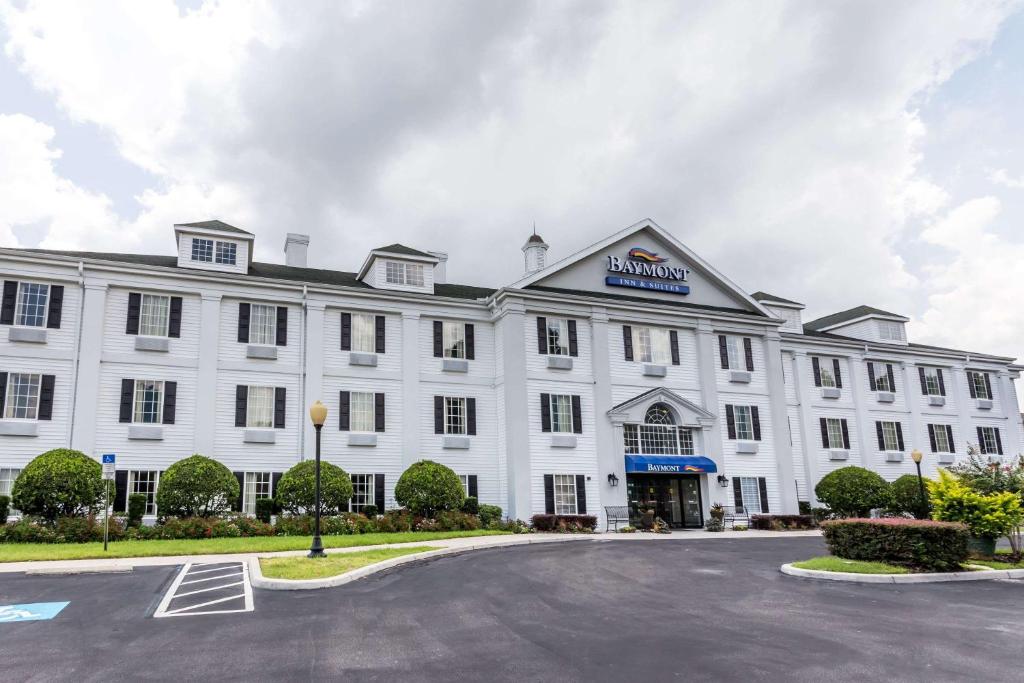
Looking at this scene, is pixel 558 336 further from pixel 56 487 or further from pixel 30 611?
pixel 30 611

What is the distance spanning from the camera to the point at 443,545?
2100 centimetres

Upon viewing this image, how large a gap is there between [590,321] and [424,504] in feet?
36.8

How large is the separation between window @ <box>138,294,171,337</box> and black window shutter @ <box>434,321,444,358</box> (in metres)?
10.2

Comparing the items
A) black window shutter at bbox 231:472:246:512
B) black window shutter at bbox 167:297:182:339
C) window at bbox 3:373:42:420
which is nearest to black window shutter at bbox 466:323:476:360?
black window shutter at bbox 231:472:246:512

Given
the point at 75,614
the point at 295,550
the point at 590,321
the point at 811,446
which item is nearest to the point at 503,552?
the point at 295,550

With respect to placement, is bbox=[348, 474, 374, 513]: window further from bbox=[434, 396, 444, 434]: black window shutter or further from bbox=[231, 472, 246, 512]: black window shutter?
bbox=[231, 472, 246, 512]: black window shutter

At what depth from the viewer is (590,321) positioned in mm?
32062

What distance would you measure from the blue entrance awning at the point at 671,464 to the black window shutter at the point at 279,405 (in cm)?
1423

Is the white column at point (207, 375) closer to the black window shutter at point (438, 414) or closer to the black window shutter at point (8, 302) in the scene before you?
the black window shutter at point (8, 302)

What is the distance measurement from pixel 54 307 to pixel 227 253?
6.29m

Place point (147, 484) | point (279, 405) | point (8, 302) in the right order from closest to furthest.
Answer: point (8, 302) → point (147, 484) → point (279, 405)

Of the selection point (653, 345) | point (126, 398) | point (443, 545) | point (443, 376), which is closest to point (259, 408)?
point (126, 398)

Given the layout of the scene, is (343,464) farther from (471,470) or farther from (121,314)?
(121,314)

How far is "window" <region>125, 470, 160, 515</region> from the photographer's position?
24562mm
